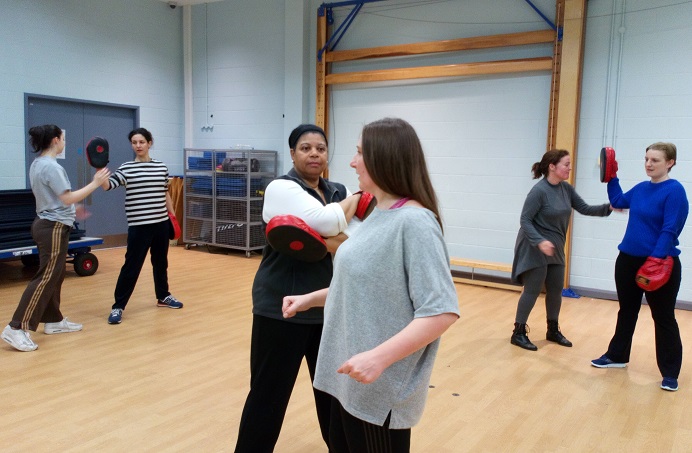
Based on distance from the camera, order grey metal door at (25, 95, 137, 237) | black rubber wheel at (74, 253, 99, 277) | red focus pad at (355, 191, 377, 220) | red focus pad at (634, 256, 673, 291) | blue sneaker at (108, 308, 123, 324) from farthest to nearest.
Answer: grey metal door at (25, 95, 137, 237)
black rubber wheel at (74, 253, 99, 277)
blue sneaker at (108, 308, 123, 324)
red focus pad at (634, 256, 673, 291)
red focus pad at (355, 191, 377, 220)

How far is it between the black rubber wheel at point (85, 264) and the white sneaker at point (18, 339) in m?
2.57

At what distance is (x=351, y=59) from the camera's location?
7.67m

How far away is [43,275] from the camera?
4004 mm

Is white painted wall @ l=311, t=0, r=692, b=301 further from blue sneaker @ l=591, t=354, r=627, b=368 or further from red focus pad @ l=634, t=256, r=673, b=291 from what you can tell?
red focus pad @ l=634, t=256, r=673, b=291

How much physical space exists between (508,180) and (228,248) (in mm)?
4240

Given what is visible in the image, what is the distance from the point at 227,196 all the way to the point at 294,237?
6685 mm

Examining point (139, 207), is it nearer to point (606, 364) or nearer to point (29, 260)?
point (29, 260)

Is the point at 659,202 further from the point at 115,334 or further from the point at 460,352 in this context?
the point at 115,334

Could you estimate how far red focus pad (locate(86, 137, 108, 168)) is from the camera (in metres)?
4.54

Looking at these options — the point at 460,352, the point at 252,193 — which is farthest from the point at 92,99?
the point at 460,352

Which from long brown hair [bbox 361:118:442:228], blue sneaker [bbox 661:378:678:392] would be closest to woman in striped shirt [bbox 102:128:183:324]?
long brown hair [bbox 361:118:442:228]

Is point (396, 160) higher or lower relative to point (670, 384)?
higher

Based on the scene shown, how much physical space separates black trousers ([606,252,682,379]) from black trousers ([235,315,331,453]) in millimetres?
2396

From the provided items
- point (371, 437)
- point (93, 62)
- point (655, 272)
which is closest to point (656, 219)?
point (655, 272)
